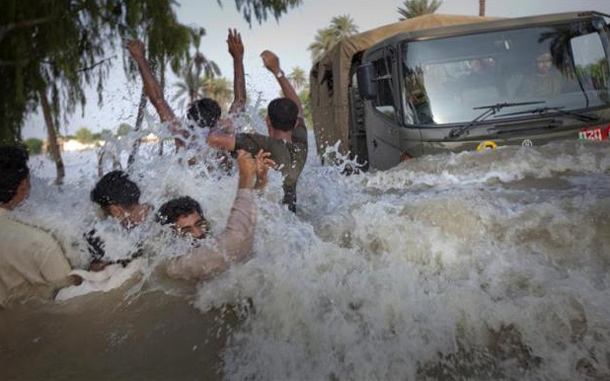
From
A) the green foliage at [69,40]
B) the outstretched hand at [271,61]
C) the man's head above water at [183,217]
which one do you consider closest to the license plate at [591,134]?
the outstretched hand at [271,61]

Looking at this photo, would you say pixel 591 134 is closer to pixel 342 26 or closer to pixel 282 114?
pixel 282 114

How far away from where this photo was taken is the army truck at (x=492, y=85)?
480 cm

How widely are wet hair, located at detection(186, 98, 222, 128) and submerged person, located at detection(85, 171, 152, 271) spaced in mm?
766

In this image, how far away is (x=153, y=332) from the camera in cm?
266

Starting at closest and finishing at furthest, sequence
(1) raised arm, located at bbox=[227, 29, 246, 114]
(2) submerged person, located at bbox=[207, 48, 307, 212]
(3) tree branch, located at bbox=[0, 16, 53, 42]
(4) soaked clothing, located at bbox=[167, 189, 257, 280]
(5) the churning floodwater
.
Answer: (5) the churning floodwater < (4) soaked clothing, located at bbox=[167, 189, 257, 280] < (2) submerged person, located at bbox=[207, 48, 307, 212] < (1) raised arm, located at bbox=[227, 29, 246, 114] < (3) tree branch, located at bbox=[0, 16, 53, 42]

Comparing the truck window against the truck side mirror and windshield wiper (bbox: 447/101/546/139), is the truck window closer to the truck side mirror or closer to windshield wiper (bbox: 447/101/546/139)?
the truck side mirror

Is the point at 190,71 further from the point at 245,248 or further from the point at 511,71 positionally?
the point at 245,248

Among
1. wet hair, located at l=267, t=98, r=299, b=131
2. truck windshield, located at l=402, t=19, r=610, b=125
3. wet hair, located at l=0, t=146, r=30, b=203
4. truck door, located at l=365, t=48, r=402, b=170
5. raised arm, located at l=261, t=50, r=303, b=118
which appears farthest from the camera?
truck door, located at l=365, t=48, r=402, b=170

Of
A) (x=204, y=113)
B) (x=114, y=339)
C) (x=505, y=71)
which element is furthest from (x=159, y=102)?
(x=505, y=71)

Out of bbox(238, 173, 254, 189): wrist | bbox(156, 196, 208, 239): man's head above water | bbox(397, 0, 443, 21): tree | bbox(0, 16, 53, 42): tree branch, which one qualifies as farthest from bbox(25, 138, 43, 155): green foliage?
bbox(397, 0, 443, 21): tree

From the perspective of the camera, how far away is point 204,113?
3689 millimetres

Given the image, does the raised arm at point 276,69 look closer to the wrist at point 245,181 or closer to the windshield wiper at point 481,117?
the wrist at point 245,181

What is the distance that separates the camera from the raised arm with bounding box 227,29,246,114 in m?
4.30

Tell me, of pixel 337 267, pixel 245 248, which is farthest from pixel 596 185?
pixel 245 248
